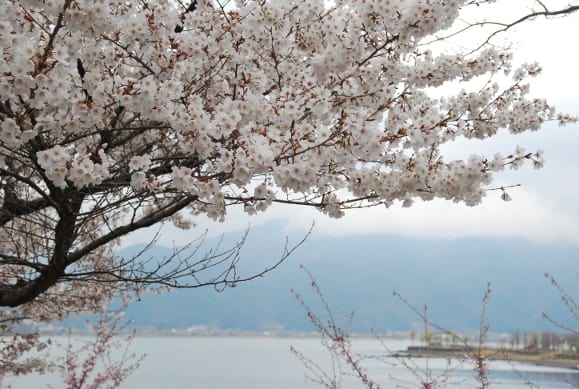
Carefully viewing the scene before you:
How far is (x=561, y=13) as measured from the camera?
18.9 feet

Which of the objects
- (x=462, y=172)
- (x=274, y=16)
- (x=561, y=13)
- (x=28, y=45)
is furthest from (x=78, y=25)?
(x=561, y=13)

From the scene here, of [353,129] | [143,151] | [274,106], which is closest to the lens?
[353,129]

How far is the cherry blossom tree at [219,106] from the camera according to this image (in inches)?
121

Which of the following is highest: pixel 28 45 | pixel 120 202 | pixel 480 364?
pixel 28 45

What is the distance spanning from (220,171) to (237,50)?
103 centimetres

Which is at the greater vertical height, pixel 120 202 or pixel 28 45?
pixel 28 45

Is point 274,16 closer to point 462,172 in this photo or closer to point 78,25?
point 78,25

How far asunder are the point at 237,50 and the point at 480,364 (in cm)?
311

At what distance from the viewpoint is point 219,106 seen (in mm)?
3283

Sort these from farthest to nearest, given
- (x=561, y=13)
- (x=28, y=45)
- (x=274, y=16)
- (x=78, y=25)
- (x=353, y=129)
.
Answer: (x=561, y=13)
(x=274, y=16)
(x=353, y=129)
(x=78, y=25)
(x=28, y=45)

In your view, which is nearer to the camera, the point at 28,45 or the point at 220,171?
the point at 28,45

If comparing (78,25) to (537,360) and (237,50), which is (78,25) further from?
(537,360)

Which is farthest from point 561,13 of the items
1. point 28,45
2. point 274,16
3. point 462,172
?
point 28,45

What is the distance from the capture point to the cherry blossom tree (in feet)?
10.1
